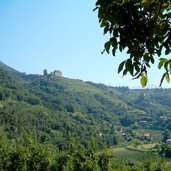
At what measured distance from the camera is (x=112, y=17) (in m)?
5.02

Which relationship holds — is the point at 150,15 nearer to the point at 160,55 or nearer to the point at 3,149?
the point at 160,55

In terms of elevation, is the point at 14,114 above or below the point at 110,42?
below

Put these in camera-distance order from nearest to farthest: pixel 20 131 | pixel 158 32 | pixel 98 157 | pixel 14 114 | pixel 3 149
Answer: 1. pixel 158 32
2. pixel 98 157
3. pixel 3 149
4. pixel 20 131
5. pixel 14 114

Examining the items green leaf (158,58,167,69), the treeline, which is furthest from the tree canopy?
the treeline

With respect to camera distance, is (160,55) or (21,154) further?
(21,154)

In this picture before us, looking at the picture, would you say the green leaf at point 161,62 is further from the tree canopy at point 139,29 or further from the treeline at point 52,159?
the treeline at point 52,159

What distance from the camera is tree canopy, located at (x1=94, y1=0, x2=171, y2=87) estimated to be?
494 cm

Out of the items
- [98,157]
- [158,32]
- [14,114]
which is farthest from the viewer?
[14,114]

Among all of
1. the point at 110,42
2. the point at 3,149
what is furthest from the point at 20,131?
the point at 110,42

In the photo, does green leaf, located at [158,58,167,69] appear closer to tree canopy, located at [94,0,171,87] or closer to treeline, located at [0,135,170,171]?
tree canopy, located at [94,0,171,87]

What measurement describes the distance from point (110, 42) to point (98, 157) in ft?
112

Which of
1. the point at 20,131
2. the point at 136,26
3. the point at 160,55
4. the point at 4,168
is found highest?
the point at 136,26

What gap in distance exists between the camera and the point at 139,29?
4.96 metres

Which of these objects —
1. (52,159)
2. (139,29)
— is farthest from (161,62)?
(52,159)
